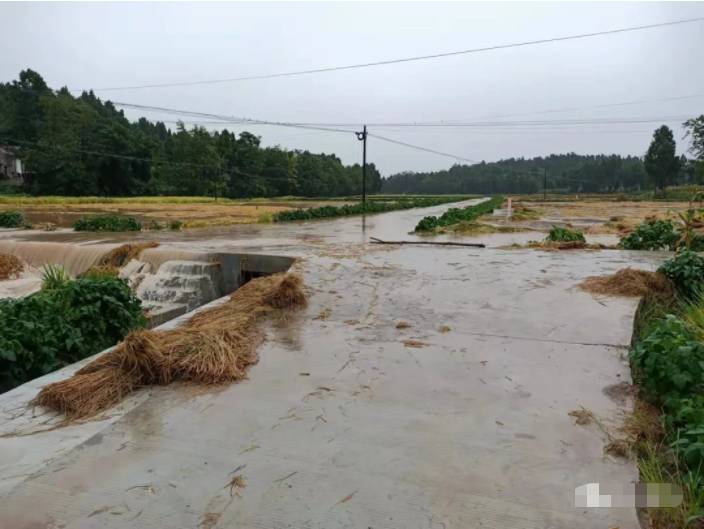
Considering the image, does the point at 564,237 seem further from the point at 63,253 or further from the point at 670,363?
the point at 63,253

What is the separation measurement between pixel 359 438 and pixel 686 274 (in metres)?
6.23

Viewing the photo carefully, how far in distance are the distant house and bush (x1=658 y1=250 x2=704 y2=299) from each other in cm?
6484

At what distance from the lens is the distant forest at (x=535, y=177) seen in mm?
105000

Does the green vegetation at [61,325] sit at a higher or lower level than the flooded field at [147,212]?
lower

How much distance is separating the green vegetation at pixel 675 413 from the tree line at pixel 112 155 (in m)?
57.0

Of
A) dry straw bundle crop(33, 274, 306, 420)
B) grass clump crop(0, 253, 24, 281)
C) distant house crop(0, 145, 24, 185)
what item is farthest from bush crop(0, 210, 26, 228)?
distant house crop(0, 145, 24, 185)

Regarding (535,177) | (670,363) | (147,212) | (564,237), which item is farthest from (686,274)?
(535,177)

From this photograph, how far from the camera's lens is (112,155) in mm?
52656

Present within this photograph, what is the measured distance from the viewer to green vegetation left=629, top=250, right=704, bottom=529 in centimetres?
233

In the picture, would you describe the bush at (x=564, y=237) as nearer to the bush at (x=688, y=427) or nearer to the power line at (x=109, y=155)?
the bush at (x=688, y=427)

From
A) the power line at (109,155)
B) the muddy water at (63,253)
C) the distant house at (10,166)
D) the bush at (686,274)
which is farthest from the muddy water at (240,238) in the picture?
the distant house at (10,166)

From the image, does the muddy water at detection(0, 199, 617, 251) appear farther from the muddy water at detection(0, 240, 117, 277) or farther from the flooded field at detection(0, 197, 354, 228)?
the flooded field at detection(0, 197, 354, 228)

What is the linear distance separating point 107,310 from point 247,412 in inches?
123

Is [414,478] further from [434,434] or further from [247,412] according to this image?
[247,412]
